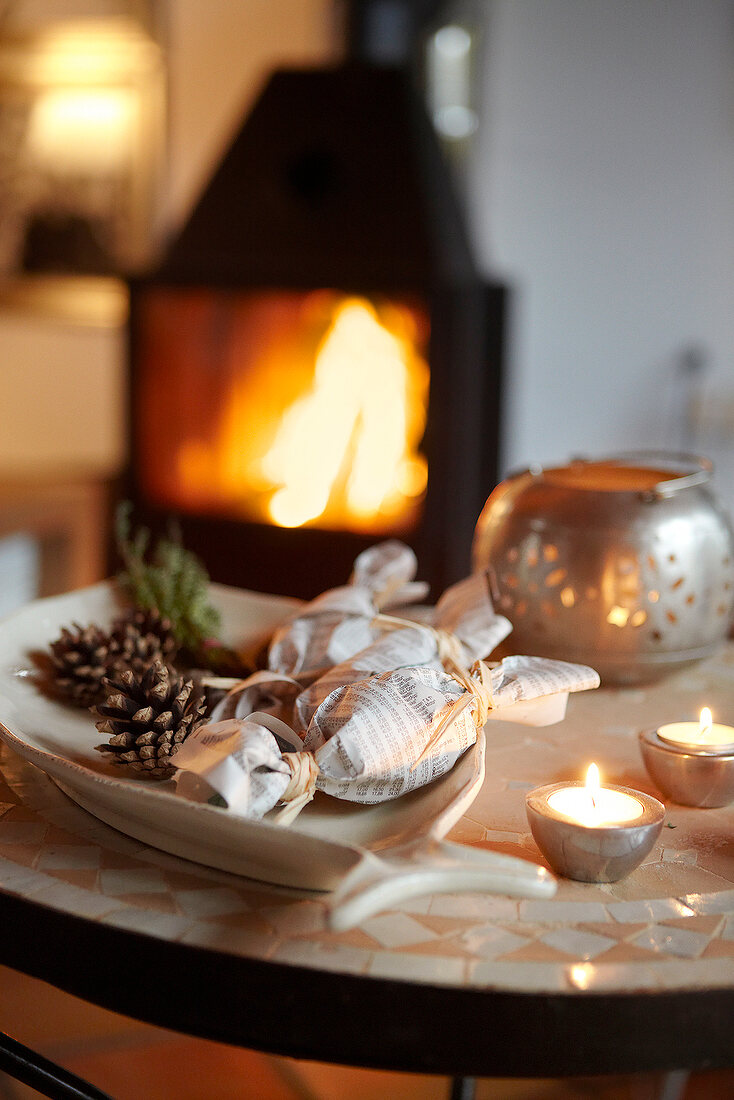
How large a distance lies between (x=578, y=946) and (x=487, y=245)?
2.11 metres

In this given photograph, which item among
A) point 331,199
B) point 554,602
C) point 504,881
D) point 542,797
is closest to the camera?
point 504,881

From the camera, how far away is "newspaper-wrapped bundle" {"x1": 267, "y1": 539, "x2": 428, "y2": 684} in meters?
0.71

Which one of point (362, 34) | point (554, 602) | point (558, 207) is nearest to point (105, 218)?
point (362, 34)

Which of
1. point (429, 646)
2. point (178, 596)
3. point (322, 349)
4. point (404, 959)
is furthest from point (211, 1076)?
point (322, 349)

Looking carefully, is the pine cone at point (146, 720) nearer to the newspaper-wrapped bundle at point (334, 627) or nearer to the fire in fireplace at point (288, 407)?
the newspaper-wrapped bundle at point (334, 627)

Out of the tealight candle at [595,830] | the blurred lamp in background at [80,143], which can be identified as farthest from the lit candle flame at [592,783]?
the blurred lamp in background at [80,143]

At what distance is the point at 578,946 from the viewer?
464 millimetres

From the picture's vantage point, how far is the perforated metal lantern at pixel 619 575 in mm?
768

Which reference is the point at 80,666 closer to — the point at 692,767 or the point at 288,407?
the point at 692,767

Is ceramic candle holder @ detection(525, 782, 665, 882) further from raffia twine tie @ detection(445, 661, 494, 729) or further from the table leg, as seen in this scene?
the table leg

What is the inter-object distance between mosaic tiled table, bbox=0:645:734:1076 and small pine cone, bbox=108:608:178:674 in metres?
0.16

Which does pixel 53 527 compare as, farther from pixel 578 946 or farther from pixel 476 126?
pixel 578 946

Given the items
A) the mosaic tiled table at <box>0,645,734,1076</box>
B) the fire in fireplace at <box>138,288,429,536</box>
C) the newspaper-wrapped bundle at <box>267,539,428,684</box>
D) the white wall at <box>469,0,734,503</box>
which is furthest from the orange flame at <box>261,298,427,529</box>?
the mosaic tiled table at <box>0,645,734,1076</box>

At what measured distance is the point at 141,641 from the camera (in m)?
0.73
